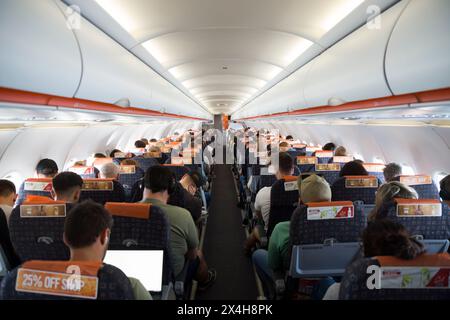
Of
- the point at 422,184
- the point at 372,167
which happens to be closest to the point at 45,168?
the point at 422,184

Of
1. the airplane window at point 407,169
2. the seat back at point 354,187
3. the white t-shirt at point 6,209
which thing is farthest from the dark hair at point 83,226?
the airplane window at point 407,169

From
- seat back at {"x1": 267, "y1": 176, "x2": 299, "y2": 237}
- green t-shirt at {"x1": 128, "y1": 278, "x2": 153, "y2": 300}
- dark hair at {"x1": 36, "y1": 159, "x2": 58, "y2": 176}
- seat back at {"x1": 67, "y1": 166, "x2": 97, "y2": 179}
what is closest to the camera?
green t-shirt at {"x1": 128, "y1": 278, "x2": 153, "y2": 300}

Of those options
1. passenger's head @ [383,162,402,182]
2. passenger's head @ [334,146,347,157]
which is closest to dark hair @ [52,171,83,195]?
passenger's head @ [383,162,402,182]

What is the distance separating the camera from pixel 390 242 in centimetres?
167

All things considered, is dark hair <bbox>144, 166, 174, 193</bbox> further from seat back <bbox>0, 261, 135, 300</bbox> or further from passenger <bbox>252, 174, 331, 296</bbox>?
seat back <bbox>0, 261, 135, 300</bbox>

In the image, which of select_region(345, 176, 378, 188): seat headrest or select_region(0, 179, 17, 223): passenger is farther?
select_region(345, 176, 378, 188): seat headrest

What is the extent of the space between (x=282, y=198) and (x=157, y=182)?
5.38 ft

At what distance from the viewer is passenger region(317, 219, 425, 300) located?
152 cm

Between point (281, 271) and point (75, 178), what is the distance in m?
2.29

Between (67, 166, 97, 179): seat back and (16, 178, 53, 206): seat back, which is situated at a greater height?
(67, 166, 97, 179): seat back

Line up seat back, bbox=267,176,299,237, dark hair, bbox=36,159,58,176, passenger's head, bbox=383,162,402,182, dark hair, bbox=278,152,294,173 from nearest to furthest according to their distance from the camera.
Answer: seat back, bbox=267,176,299,237
dark hair, bbox=278,152,294,173
passenger's head, bbox=383,162,402,182
dark hair, bbox=36,159,58,176

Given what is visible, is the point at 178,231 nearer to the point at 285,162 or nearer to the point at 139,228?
the point at 139,228

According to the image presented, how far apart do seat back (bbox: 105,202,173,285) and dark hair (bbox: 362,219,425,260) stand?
4.43 feet
